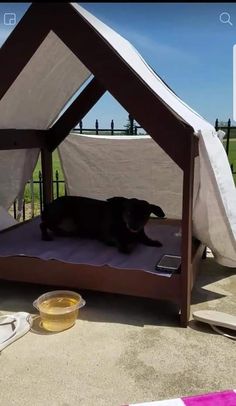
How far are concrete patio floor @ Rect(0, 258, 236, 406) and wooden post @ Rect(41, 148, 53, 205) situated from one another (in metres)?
1.98

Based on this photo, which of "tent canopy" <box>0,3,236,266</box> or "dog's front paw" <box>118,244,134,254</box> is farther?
"dog's front paw" <box>118,244,134,254</box>

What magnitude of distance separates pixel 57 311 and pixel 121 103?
4.69 feet

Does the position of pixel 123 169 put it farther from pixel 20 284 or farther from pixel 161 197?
pixel 20 284

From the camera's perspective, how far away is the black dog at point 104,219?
325cm

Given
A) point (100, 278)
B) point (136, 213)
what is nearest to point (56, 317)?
point (100, 278)

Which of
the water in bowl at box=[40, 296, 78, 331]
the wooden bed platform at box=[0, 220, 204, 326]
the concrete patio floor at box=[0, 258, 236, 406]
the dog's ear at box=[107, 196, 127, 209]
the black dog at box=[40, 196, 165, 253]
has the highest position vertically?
the dog's ear at box=[107, 196, 127, 209]

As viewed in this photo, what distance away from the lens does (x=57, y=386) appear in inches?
78.4

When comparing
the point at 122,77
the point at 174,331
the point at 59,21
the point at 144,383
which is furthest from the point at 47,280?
the point at 59,21

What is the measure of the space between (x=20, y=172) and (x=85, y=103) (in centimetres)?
107

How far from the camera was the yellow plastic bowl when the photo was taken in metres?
2.55

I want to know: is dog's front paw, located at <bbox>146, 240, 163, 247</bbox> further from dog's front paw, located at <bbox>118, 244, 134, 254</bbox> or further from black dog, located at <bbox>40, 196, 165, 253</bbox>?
dog's front paw, located at <bbox>118, 244, 134, 254</bbox>

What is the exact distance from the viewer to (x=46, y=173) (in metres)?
4.72

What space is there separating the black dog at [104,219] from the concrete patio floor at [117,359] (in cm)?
58

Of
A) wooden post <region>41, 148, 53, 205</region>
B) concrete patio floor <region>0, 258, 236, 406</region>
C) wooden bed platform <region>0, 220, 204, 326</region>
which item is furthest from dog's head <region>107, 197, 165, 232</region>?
wooden post <region>41, 148, 53, 205</region>
